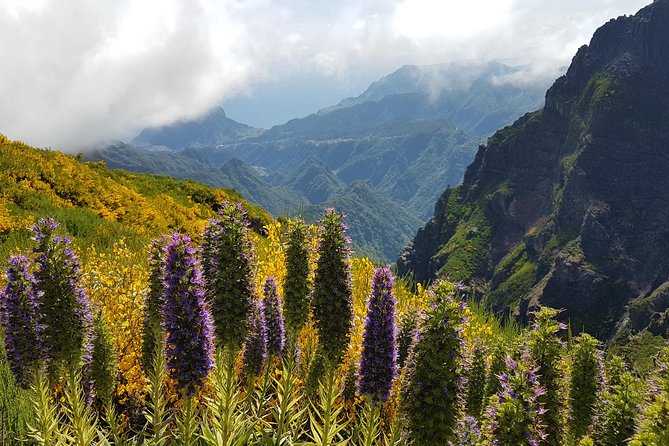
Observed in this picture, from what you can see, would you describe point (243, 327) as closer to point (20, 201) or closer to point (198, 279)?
point (198, 279)

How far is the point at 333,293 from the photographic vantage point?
228 inches

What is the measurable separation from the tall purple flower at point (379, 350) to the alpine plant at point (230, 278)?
1.49m

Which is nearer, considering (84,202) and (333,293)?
(333,293)

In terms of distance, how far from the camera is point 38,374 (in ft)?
15.7

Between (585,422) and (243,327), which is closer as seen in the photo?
(243,327)

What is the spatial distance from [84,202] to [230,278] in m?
21.8

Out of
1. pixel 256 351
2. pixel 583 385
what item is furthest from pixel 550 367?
pixel 256 351

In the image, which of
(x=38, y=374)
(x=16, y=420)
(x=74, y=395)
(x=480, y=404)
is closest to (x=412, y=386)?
(x=480, y=404)

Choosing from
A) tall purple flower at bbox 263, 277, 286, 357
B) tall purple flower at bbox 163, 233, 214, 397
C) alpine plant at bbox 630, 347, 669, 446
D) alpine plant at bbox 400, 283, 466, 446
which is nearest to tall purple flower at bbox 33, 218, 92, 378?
tall purple flower at bbox 163, 233, 214, 397

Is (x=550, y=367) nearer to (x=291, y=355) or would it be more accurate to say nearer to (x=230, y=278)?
(x=291, y=355)

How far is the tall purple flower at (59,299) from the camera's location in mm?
4629

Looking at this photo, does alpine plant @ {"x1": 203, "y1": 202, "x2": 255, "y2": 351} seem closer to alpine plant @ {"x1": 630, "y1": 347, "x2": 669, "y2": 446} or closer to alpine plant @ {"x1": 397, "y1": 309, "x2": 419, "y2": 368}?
alpine plant @ {"x1": 397, "y1": 309, "x2": 419, "y2": 368}

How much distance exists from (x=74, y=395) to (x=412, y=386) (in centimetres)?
359

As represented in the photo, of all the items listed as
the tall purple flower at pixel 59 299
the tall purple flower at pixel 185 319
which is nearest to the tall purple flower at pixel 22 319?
the tall purple flower at pixel 59 299
